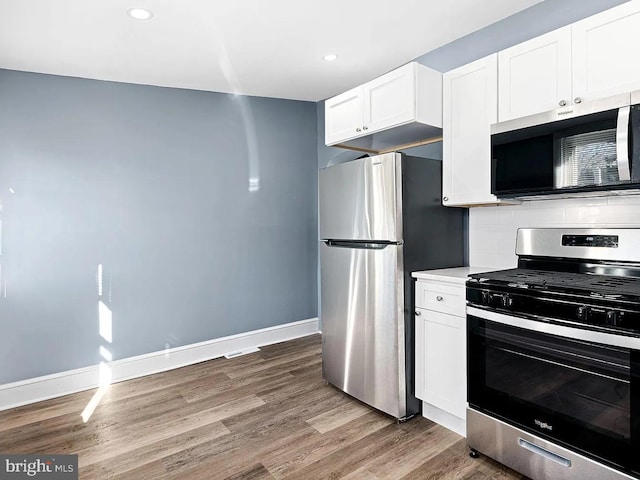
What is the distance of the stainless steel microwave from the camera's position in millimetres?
1693

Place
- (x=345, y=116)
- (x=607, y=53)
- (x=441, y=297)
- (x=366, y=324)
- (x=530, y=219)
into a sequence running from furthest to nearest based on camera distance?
(x=345, y=116) → (x=366, y=324) → (x=530, y=219) → (x=441, y=297) → (x=607, y=53)

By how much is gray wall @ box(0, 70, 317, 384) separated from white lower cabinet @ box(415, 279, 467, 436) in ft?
6.56

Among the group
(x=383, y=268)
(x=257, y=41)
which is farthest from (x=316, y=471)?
(x=257, y=41)

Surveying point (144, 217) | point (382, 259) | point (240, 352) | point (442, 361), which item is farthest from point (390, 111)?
point (240, 352)

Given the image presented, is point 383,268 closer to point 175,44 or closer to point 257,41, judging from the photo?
point 257,41

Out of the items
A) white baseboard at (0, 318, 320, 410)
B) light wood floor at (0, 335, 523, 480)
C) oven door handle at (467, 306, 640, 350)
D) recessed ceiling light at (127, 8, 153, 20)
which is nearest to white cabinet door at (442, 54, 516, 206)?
oven door handle at (467, 306, 640, 350)

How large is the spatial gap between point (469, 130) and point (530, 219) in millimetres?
654

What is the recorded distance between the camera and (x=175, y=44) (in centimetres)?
265

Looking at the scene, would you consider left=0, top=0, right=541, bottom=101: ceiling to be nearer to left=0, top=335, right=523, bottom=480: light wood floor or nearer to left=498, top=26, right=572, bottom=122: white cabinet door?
left=498, top=26, right=572, bottom=122: white cabinet door

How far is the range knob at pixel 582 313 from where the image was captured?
61.9 inches


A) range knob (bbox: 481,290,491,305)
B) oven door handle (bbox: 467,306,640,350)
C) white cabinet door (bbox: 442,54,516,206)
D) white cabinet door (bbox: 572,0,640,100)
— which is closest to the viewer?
oven door handle (bbox: 467,306,640,350)

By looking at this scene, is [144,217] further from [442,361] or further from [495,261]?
[495,261]

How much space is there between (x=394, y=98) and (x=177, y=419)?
253cm

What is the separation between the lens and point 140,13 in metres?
2.26
